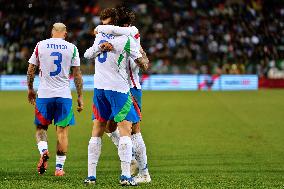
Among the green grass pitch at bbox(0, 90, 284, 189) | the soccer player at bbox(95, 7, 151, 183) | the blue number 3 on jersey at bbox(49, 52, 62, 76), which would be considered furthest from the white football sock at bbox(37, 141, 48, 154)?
the soccer player at bbox(95, 7, 151, 183)

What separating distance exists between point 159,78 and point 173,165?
29.4 metres

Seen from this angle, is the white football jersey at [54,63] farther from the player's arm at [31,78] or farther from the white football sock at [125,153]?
the white football sock at [125,153]

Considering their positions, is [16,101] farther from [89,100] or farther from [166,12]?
[166,12]

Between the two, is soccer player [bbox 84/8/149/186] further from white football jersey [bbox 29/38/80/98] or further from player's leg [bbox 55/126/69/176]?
player's leg [bbox 55/126/69/176]

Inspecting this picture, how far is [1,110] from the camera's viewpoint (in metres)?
25.8

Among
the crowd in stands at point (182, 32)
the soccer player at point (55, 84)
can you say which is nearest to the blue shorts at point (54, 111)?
the soccer player at point (55, 84)

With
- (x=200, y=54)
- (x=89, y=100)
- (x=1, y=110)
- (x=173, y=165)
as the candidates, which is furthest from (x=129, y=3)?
(x=173, y=165)

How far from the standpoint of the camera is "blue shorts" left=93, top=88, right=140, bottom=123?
30.7 ft

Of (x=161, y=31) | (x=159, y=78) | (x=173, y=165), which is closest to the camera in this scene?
(x=173, y=165)

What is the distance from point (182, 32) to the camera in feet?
148

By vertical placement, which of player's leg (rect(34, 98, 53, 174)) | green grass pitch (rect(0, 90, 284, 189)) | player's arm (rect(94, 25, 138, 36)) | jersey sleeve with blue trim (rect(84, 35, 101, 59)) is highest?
player's arm (rect(94, 25, 138, 36))

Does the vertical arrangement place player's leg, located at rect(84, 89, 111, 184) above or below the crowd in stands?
below

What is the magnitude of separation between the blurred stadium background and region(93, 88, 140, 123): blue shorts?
844 mm

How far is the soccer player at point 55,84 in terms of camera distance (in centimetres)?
1069
